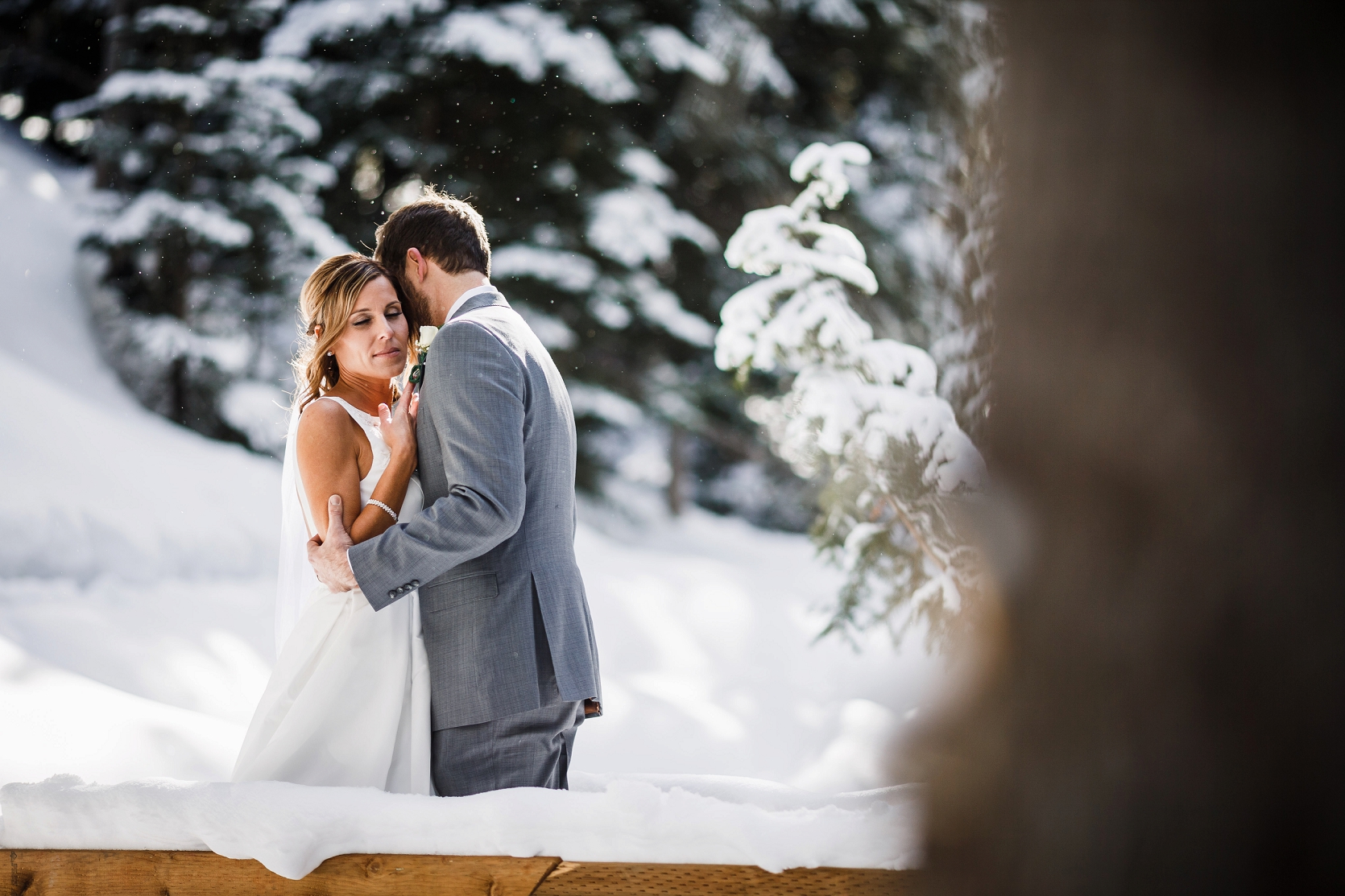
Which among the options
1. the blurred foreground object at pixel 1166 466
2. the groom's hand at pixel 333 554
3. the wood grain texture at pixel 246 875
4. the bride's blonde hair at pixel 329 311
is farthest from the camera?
the bride's blonde hair at pixel 329 311

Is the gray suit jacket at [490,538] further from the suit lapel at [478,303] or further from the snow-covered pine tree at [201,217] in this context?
the snow-covered pine tree at [201,217]

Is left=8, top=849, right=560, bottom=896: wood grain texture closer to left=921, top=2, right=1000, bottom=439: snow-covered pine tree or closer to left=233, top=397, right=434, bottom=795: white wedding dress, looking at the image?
left=233, top=397, right=434, bottom=795: white wedding dress

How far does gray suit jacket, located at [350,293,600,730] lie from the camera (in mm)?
1833

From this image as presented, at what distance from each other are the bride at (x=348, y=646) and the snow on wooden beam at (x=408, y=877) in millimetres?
218

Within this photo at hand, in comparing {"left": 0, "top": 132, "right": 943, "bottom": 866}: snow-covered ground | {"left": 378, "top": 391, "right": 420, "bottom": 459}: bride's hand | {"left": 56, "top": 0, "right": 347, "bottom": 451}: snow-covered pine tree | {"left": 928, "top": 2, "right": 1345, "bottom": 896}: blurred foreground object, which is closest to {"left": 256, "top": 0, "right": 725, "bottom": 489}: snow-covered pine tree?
{"left": 56, "top": 0, "right": 347, "bottom": 451}: snow-covered pine tree

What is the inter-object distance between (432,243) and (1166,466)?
6.06ft

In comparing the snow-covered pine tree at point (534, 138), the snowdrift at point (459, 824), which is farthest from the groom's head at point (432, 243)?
the snow-covered pine tree at point (534, 138)

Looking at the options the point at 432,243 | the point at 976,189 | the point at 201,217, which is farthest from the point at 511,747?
the point at 201,217

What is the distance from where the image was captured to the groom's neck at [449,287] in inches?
87.1

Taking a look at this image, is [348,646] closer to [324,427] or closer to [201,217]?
[324,427]

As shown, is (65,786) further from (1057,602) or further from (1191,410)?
(1191,410)

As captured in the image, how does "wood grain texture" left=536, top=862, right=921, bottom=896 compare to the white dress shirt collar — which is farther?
the white dress shirt collar

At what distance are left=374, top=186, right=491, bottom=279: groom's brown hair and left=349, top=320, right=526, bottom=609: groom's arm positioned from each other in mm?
356

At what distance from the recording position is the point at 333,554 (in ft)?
6.40
